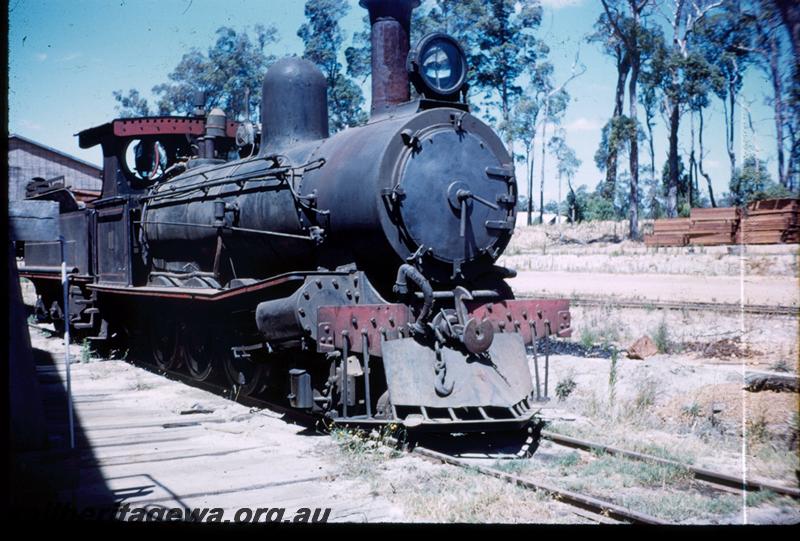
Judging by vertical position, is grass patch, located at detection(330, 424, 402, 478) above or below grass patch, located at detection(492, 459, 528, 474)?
above

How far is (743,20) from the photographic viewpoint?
19.8ft

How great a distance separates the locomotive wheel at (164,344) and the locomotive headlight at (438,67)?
177 inches

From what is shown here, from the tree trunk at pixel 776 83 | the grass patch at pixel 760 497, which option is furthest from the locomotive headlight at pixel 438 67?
the grass patch at pixel 760 497

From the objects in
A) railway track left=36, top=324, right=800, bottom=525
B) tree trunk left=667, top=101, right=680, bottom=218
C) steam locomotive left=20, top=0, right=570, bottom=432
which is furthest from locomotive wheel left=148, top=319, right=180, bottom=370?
tree trunk left=667, top=101, right=680, bottom=218

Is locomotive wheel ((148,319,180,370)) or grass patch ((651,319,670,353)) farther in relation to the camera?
grass patch ((651,319,670,353))

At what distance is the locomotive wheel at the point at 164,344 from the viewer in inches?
346

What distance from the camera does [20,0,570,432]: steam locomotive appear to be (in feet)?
17.7

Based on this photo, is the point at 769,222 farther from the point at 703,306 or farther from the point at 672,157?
the point at 703,306

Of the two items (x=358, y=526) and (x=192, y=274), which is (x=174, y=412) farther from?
(x=358, y=526)

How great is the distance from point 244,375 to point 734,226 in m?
21.6

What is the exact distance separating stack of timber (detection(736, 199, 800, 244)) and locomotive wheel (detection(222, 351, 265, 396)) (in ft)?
60.1

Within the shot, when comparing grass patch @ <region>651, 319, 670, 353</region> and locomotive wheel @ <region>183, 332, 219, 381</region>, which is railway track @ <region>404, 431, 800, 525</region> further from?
grass patch @ <region>651, 319, 670, 353</region>

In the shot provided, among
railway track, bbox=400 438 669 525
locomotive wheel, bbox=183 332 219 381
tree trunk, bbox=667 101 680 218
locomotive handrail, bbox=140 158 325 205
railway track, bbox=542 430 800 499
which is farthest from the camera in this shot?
tree trunk, bbox=667 101 680 218

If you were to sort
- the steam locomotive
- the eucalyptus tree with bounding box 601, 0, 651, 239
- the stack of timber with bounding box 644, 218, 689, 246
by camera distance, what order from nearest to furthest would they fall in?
1. the steam locomotive
2. the eucalyptus tree with bounding box 601, 0, 651, 239
3. the stack of timber with bounding box 644, 218, 689, 246
